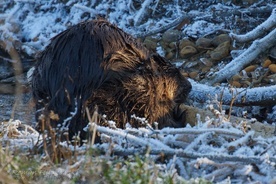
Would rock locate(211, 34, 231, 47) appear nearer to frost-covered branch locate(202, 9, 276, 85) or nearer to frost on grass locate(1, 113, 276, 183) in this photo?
frost-covered branch locate(202, 9, 276, 85)

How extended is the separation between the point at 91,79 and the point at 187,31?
133 inches

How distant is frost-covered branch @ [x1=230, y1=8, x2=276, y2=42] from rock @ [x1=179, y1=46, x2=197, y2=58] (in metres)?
0.60

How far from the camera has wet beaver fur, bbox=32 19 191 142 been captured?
3.44m

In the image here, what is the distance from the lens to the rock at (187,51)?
6.38 m

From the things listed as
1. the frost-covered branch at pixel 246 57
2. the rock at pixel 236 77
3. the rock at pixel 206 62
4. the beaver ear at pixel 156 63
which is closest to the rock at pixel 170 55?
the rock at pixel 206 62

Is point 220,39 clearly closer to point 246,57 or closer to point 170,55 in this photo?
point 170,55

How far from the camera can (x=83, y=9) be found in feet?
24.5

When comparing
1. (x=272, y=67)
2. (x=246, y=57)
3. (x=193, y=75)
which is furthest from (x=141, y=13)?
(x=272, y=67)

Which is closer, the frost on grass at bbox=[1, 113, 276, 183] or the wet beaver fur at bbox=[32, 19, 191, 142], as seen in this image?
the frost on grass at bbox=[1, 113, 276, 183]

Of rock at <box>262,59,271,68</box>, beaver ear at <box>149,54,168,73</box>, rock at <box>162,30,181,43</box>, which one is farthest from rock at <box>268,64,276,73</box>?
beaver ear at <box>149,54,168,73</box>

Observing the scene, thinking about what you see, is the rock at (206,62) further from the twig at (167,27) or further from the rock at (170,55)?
the twig at (167,27)

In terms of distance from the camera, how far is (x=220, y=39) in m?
6.31

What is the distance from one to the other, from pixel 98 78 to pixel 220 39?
3.06m

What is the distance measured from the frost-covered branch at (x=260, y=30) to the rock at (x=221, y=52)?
9.8 inches
